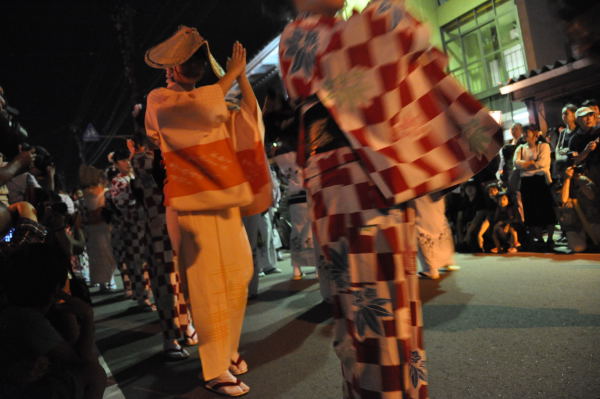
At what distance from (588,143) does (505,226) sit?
1.51 m

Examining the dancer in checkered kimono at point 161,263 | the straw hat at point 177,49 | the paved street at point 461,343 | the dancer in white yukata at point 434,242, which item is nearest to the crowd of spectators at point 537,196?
the paved street at point 461,343

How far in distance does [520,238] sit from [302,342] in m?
4.36

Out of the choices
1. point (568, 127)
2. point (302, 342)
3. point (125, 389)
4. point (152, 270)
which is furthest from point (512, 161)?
point (125, 389)

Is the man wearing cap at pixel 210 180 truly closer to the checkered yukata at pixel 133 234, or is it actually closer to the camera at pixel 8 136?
the camera at pixel 8 136

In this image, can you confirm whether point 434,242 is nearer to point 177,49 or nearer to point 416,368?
point 177,49

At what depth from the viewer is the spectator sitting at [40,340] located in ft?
5.57

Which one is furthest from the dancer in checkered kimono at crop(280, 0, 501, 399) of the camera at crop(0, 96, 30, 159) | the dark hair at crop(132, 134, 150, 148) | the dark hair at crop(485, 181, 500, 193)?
the dark hair at crop(485, 181, 500, 193)

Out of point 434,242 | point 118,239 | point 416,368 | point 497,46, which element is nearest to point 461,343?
point 416,368

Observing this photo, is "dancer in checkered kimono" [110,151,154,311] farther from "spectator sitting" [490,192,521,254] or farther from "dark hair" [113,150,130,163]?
"spectator sitting" [490,192,521,254]

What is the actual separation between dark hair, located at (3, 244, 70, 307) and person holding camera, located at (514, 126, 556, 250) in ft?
19.6

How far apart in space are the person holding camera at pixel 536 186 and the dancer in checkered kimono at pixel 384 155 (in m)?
5.51

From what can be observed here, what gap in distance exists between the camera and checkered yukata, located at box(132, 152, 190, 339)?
3371mm

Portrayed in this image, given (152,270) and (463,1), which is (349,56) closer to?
(152,270)

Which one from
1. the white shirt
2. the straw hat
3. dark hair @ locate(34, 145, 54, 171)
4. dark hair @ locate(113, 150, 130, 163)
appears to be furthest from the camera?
the white shirt
